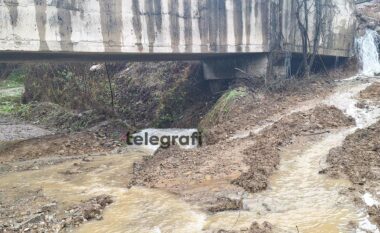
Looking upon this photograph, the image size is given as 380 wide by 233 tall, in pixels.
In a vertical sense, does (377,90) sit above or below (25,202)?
above

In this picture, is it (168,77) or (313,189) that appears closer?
(313,189)

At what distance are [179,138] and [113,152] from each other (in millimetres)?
1866

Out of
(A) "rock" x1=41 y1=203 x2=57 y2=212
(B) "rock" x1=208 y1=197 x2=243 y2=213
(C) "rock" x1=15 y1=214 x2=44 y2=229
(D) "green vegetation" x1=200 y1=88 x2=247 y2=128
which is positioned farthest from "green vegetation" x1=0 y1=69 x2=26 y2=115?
(B) "rock" x1=208 y1=197 x2=243 y2=213

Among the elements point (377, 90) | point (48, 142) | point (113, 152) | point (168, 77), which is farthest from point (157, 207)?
point (168, 77)

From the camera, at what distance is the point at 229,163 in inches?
294

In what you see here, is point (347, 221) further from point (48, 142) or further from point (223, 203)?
point (48, 142)

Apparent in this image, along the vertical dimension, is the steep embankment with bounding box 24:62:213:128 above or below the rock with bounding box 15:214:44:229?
above

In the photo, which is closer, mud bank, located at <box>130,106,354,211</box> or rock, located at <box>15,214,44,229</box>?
rock, located at <box>15,214,44,229</box>

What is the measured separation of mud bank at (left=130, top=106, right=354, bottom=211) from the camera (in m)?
6.29

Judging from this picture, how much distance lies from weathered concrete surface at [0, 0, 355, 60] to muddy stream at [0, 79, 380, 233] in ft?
9.57

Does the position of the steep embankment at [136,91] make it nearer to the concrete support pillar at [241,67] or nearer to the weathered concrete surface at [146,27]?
the concrete support pillar at [241,67]

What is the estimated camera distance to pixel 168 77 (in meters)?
16.1

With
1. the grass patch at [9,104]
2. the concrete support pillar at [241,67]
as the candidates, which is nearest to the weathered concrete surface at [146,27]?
the concrete support pillar at [241,67]

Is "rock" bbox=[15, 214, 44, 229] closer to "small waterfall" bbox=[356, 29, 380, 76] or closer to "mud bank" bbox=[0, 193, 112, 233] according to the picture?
"mud bank" bbox=[0, 193, 112, 233]
